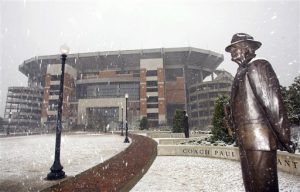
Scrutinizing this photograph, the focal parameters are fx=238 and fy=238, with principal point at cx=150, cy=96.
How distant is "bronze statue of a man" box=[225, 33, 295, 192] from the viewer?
9.18ft

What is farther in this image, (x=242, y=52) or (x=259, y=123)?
(x=242, y=52)

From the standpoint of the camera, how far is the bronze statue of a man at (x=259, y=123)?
2.80 m

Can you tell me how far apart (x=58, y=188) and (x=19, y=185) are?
1312 millimetres

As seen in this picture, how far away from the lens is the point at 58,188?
5738mm

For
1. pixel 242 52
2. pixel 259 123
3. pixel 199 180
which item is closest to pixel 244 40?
pixel 242 52

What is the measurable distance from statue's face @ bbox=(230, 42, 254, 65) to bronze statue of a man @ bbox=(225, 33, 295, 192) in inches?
1.2

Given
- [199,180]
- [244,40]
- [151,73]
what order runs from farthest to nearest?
[151,73], [199,180], [244,40]

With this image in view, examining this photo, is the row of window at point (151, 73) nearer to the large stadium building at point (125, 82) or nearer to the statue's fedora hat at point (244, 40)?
the large stadium building at point (125, 82)

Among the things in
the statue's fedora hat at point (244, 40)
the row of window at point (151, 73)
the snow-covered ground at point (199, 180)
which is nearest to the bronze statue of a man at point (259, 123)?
the statue's fedora hat at point (244, 40)

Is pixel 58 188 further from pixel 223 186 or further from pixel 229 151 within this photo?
pixel 229 151

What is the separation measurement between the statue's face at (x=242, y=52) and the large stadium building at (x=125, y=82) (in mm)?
70208

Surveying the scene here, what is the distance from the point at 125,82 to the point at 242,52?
3222 inches

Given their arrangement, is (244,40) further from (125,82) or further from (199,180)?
(125,82)

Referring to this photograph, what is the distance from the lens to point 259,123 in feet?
9.63
